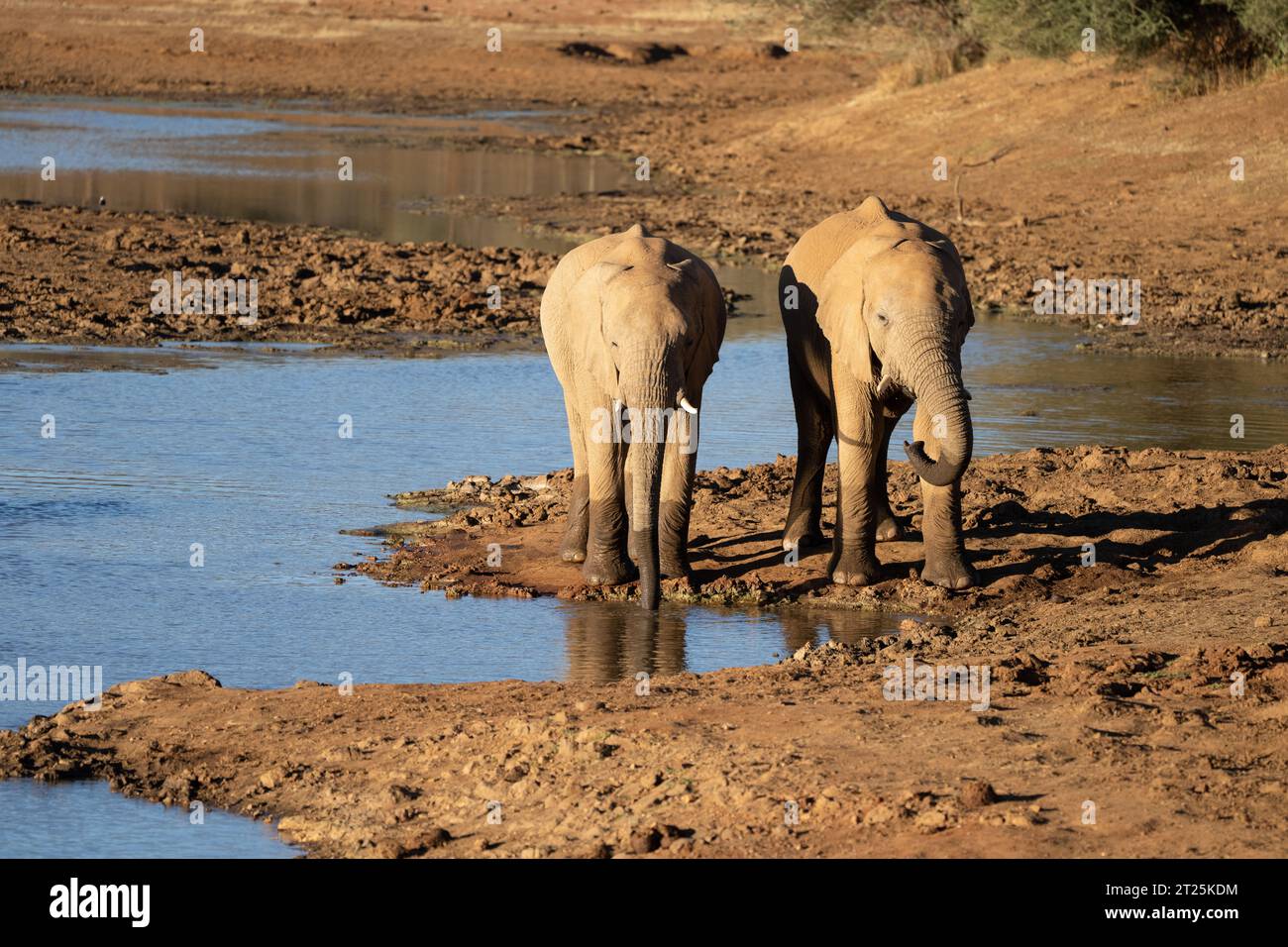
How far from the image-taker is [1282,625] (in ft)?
33.8

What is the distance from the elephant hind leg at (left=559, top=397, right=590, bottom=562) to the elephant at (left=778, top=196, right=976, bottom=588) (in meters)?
1.32

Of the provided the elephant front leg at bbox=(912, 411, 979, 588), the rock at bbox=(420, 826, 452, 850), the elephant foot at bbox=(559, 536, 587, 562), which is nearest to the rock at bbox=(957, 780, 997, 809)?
the rock at bbox=(420, 826, 452, 850)

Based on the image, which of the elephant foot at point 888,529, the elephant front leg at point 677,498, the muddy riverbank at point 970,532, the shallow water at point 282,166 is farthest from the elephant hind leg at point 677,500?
the shallow water at point 282,166

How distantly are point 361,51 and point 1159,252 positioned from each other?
41.4 metres

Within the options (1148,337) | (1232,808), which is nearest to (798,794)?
(1232,808)

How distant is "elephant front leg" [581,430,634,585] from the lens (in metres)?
12.1

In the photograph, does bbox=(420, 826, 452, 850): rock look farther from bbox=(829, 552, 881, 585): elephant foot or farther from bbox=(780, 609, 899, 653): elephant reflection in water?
bbox=(829, 552, 881, 585): elephant foot

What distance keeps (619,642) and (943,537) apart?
2.13 meters

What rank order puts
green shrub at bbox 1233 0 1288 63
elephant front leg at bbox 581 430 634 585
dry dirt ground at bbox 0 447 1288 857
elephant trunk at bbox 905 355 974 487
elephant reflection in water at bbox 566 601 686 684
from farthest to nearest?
green shrub at bbox 1233 0 1288 63 → elephant front leg at bbox 581 430 634 585 → elephant trunk at bbox 905 355 974 487 → elephant reflection in water at bbox 566 601 686 684 → dry dirt ground at bbox 0 447 1288 857

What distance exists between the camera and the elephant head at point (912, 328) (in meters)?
11.3

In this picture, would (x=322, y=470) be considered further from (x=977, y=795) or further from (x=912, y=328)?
(x=977, y=795)

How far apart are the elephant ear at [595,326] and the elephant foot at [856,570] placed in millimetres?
1699

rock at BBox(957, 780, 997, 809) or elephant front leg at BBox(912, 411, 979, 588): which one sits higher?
elephant front leg at BBox(912, 411, 979, 588)
